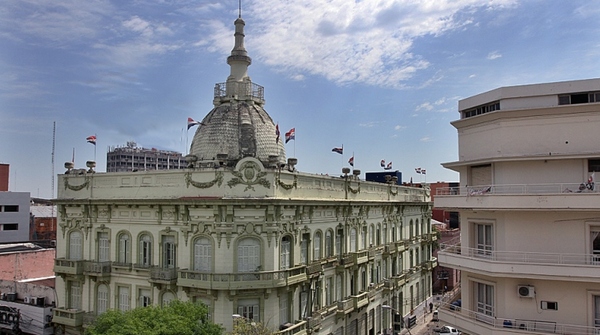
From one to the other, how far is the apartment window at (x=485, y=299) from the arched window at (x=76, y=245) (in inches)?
1119

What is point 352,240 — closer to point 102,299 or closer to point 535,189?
point 102,299

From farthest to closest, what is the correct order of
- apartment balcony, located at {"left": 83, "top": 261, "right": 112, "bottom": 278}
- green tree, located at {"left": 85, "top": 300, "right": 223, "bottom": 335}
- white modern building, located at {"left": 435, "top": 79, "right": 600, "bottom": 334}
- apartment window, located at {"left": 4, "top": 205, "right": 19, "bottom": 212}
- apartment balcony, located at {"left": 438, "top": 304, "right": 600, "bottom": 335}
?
apartment window, located at {"left": 4, "top": 205, "right": 19, "bottom": 212}
apartment balcony, located at {"left": 83, "top": 261, "right": 112, "bottom": 278}
green tree, located at {"left": 85, "top": 300, "right": 223, "bottom": 335}
white modern building, located at {"left": 435, "top": 79, "right": 600, "bottom": 334}
apartment balcony, located at {"left": 438, "top": 304, "right": 600, "bottom": 335}

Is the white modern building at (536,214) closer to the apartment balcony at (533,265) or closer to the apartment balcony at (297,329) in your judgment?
the apartment balcony at (533,265)

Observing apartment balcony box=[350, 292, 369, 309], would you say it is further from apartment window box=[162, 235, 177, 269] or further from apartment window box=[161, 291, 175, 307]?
apartment window box=[162, 235, 177, 269]

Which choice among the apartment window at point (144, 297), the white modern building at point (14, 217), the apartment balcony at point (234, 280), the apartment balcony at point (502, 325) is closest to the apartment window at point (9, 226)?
the white modern building at point (14, 217)

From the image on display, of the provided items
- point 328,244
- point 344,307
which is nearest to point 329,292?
point 344,307

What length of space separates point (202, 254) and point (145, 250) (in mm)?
5420

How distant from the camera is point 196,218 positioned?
1247 inches

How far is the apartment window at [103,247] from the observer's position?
36125 mm

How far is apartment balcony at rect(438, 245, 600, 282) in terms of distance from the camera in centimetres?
Result: 2083

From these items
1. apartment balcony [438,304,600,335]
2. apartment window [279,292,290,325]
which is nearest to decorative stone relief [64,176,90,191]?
apartment window [279,292,290,325]

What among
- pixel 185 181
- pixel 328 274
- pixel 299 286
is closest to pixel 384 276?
pixel 328 274

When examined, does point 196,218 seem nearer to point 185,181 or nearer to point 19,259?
point 185,181

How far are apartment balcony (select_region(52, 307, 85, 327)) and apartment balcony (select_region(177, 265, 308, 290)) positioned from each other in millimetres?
10424
